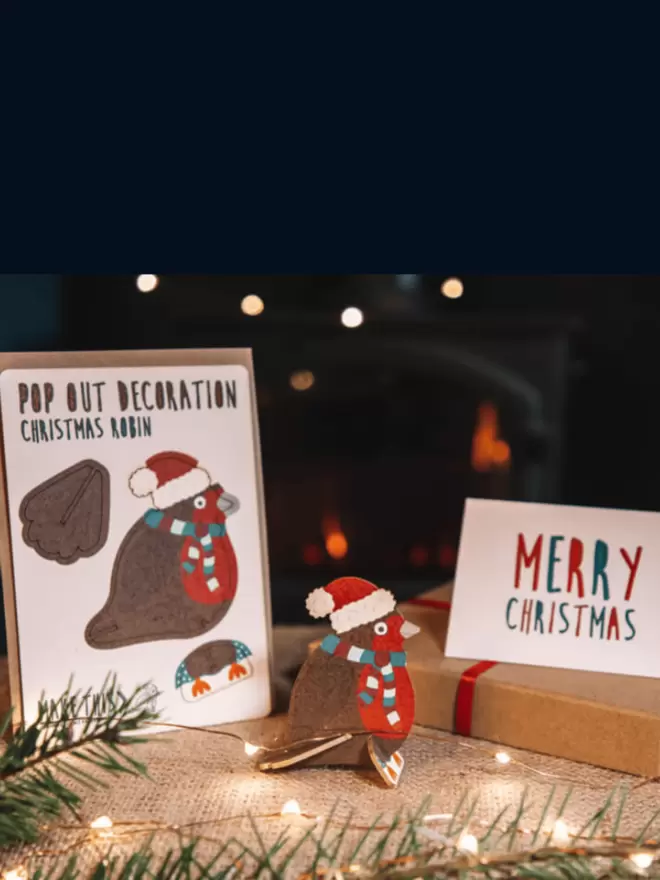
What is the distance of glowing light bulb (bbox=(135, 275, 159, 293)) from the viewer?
1076mm

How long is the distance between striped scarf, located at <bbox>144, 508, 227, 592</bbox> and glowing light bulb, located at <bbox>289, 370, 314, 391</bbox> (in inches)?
10.8

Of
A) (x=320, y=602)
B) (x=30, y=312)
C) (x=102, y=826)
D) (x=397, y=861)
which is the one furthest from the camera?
(x=30, y=312)

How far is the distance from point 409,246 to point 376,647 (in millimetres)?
460

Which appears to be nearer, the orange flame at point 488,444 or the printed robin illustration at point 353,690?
the printed robin illustration at point 353,690

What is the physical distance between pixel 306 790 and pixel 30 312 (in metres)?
0.59

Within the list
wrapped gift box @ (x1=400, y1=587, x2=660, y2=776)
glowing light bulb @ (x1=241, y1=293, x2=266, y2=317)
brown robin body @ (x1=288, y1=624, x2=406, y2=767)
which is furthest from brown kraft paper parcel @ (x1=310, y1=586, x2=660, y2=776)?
glowing light bulb @ (x1=241, y1=293, x2=266, y2=317)

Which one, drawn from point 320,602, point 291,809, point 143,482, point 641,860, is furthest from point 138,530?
point 641,860

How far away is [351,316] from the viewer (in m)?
1.13

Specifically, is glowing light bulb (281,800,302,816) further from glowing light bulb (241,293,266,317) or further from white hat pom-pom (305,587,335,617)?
glowing light bulb (241,293,266,317)

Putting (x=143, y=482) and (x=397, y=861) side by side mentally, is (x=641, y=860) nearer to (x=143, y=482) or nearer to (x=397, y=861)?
(x=397, y=861)

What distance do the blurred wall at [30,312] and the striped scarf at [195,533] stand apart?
0.93ft

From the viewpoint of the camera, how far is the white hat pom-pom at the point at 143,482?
0.89 meters

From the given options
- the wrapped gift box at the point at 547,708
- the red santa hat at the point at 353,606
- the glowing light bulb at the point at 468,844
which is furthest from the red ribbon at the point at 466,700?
the glowing light bulb at the point at 468,844

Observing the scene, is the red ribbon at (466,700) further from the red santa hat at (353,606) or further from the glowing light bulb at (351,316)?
the glowing light bulb at (351,316)
